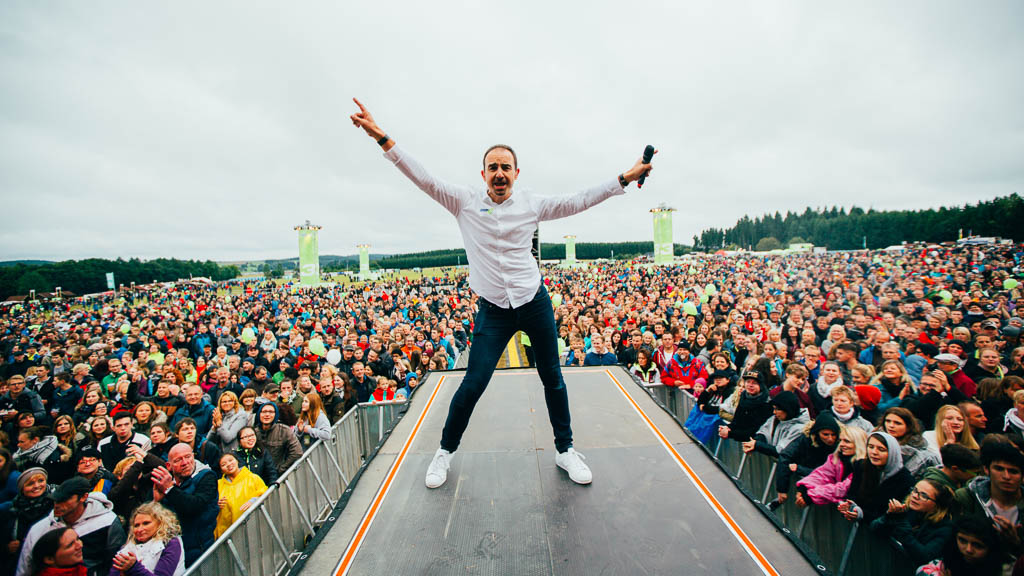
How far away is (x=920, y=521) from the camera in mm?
2975

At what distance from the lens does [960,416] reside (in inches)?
146

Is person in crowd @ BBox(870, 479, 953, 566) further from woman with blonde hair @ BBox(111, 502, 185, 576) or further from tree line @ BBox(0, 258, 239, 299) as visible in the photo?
tree line @ BBox(0, 258, 239, 299)

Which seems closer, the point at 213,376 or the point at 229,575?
the point at 229,575

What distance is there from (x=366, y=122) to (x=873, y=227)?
338 feet

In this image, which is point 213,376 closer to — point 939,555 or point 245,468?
point 245,468

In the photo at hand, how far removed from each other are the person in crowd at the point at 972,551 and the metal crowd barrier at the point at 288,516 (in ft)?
12.9

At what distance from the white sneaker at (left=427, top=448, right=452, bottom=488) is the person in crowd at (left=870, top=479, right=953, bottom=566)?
3.11 metres

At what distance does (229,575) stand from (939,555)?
4781mm

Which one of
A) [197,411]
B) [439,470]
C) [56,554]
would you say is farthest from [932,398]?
[197,411]

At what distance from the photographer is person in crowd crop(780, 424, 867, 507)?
3412 millimetres

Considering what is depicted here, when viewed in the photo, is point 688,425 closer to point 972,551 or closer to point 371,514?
point 972,551

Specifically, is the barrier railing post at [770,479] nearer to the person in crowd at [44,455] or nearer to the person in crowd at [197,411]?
the person in crowd at [197,411]

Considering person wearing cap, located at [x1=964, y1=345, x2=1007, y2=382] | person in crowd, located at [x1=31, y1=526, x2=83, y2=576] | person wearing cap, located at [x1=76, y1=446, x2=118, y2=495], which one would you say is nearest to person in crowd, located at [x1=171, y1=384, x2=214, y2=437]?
person wearing cap, located at [x1=76, y1=446, x2=118, y2=495]

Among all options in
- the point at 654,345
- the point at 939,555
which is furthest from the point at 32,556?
the point at 654,345
